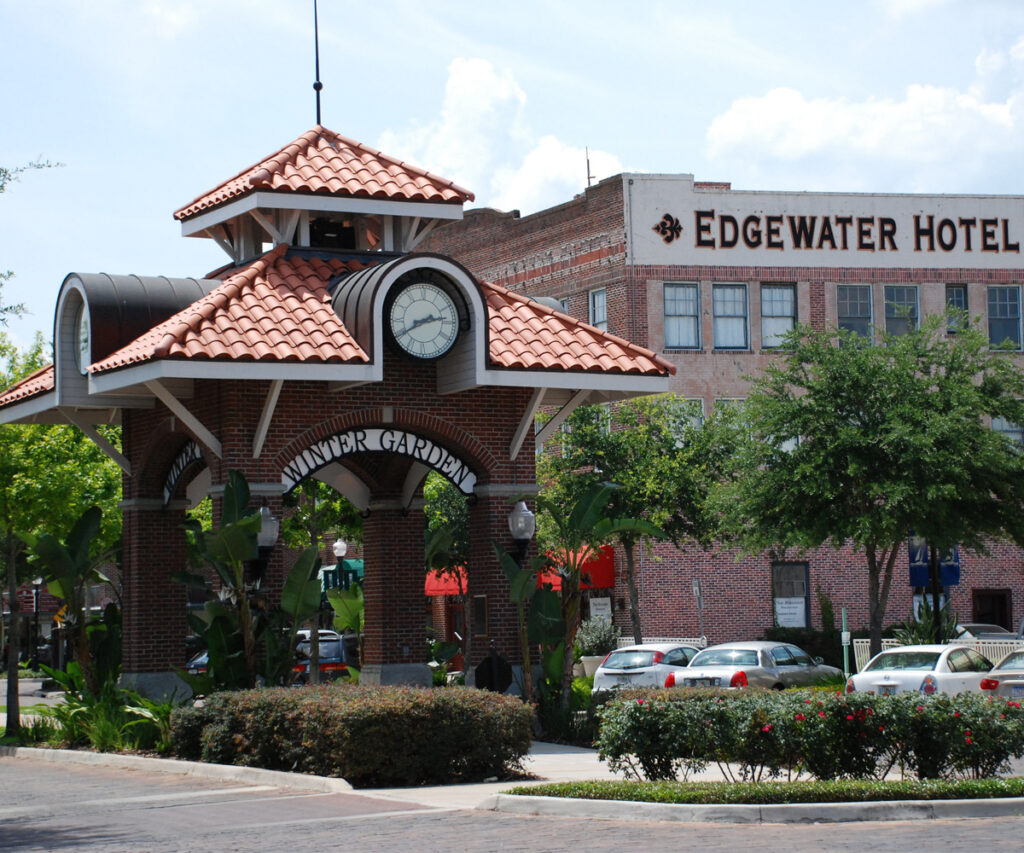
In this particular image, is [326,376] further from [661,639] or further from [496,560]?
[661,639]

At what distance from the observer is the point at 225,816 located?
1389 cm

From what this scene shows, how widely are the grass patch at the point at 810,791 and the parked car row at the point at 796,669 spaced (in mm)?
6930

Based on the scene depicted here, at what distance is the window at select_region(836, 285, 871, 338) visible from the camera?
155 ft

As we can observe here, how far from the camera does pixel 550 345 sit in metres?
22.3

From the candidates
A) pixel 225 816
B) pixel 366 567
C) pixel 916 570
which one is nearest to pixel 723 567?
pixel 916 570

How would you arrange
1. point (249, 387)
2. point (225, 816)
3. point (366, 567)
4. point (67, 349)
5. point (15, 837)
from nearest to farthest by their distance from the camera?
point (15, 837) → point (225, 816) → point (249, 387) → point (67, 349) → point (366, 567)

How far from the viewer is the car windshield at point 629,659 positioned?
102 feet

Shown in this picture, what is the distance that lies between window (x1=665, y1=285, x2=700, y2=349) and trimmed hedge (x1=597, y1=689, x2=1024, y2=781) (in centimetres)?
3166

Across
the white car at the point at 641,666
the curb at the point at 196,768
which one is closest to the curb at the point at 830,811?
the curb at the point at 196,768

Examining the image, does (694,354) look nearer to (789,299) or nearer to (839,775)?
(789,299)

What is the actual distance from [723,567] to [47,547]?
89.6 ft

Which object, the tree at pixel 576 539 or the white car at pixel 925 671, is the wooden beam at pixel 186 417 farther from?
the white car at pixel 925 671

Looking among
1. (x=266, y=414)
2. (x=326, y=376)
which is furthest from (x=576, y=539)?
(x=266, y=414)

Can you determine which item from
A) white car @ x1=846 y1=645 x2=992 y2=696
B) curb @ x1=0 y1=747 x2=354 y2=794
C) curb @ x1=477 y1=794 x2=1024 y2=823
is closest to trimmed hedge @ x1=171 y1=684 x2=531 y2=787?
curb @ x1=0 y1=747 x2=354 y2=794
